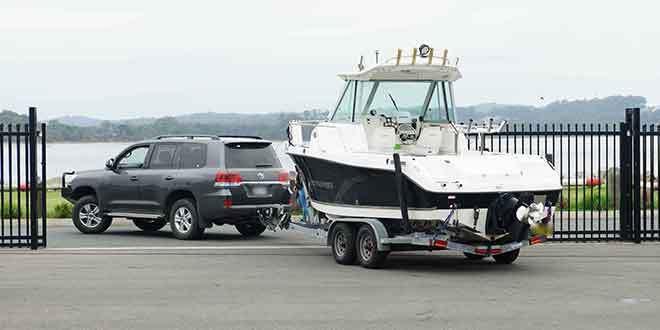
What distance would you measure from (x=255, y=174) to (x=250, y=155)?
A: 0.53 metres

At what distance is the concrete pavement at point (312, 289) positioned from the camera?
11.6m

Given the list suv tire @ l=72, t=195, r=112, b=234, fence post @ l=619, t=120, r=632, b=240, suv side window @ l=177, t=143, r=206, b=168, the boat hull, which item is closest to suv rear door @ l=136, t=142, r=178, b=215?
suv side window @ l=177, t=143, r=206, b=168

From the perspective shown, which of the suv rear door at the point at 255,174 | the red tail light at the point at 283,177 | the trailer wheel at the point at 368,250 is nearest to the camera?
the trailer wheel at the point at 368,250

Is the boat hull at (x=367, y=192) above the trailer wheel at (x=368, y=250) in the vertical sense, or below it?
above

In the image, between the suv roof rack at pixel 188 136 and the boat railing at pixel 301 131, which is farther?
the suv roof rack at pixel 188 136

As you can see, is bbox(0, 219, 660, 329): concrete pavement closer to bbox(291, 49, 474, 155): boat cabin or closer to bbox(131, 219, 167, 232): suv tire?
bbox(291, 49, 474, 155): boat cabin

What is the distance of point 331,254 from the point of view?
59.6 ft

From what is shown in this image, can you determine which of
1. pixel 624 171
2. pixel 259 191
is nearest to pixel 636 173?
pixel 624 171

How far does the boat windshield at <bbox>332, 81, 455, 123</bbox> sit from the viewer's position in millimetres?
17219

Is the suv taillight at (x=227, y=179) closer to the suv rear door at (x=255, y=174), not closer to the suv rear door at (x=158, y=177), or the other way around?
the suv rear door at (x=255, y=174)

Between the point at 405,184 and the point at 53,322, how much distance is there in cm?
550

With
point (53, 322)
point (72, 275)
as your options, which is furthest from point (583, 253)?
point (53, 322)

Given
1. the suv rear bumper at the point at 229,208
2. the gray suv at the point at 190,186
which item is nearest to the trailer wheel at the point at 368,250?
the gray suv at the point at 190,186

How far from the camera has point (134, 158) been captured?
22031 millimetres
